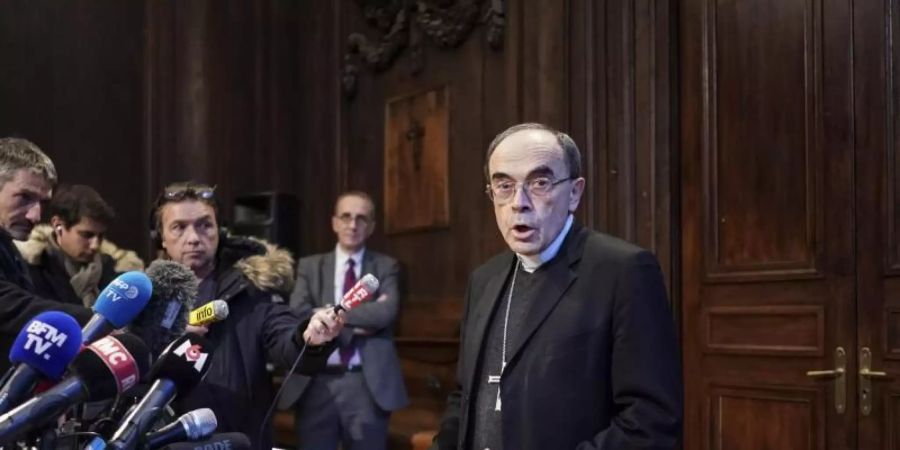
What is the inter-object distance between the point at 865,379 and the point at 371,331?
1.97m

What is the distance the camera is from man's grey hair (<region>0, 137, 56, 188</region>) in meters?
2.67

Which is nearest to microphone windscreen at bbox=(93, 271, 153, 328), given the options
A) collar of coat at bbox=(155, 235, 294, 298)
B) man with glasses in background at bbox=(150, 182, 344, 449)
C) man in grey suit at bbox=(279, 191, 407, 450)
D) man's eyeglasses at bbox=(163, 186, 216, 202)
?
man with glasses in background at bbox=(150, 182, 344, 449)

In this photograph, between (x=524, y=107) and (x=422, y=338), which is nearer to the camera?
(x=524, y=107)

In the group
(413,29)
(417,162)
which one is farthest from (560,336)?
(413,29)

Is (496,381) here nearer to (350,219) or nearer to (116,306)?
(116,306)

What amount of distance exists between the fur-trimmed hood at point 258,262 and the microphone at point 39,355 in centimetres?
160

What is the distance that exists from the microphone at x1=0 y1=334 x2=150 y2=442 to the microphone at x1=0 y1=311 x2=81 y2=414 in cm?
3

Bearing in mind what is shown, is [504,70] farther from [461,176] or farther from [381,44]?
[381,44]

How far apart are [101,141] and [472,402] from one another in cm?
458

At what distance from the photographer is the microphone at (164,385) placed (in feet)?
4.33

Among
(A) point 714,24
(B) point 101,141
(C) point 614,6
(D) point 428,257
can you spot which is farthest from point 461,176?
(B) point 101,141

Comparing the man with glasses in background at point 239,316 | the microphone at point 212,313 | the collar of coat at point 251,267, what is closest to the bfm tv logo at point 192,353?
the microphone at point 212,313

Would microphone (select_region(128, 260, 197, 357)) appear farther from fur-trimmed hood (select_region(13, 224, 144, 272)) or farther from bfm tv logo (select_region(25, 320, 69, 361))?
fur-trimmed hood (select_region(13, 224, 144, 272))

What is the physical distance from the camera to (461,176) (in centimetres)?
550
